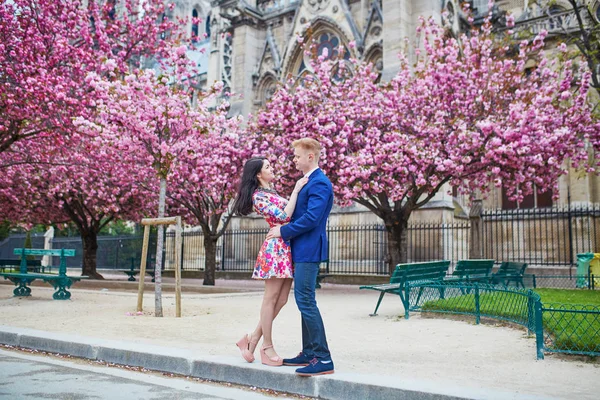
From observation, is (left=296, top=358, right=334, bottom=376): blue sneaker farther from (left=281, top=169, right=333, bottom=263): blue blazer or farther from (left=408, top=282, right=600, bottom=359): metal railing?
(left=408, top=282, right=600, bottom=359): metal railing

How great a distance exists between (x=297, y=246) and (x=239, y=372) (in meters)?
1.24

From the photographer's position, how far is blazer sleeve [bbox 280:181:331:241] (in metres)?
4.59

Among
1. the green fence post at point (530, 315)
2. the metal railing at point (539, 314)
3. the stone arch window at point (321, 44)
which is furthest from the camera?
the stone arch window at point (321, 44)

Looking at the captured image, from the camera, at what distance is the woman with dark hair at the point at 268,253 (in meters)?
4.85

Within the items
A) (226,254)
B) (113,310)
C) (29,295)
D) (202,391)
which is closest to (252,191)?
(202,391)

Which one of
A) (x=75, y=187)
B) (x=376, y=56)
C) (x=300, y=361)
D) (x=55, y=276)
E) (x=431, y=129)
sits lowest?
(x=300, y=361)

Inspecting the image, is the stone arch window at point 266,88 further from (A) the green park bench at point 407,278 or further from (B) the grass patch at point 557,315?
(A) the green park bench at point 407,278

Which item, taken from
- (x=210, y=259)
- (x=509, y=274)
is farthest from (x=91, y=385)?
(x=210, y=259)

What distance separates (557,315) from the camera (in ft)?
27.1

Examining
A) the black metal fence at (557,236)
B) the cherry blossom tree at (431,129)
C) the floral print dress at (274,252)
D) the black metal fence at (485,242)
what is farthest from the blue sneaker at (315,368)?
the black metal fence at (557,236)

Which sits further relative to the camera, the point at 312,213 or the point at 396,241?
the point at 396,241

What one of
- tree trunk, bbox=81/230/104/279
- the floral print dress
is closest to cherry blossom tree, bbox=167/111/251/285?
tree trunk, bbox=81/230/104/279

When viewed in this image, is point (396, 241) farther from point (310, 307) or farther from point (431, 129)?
point (310, 307)

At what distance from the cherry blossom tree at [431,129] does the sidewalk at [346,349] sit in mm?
4903
